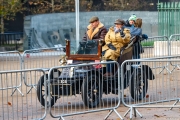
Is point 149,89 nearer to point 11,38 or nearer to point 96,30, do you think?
point 96,30

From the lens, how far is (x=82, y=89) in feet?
33.0

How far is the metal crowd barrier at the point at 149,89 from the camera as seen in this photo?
9.67 meters

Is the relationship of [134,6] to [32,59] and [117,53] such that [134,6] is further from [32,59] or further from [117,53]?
[117,53]

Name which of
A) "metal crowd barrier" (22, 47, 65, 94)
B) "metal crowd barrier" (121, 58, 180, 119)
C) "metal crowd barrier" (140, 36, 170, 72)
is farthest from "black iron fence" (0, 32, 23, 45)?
"metal crowd barrier" (121, 58, 180, 119)

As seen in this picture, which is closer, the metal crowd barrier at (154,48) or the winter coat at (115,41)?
the winter coat at (115,41)

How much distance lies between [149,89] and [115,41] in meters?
1.35

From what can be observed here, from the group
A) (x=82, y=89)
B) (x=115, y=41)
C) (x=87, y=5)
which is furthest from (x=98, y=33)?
(x=87, y=5)

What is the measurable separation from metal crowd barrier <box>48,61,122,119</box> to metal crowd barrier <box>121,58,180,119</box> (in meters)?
0.25

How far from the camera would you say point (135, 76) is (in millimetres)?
9969

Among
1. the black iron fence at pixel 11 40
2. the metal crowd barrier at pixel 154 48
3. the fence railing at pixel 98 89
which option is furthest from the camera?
the black iron fence at pixel 11 40

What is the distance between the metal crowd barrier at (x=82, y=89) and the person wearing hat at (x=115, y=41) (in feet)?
2.18

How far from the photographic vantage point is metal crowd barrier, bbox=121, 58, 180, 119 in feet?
31.7


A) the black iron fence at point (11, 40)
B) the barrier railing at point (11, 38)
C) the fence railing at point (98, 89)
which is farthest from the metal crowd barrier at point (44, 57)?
the barrier railing at point (11, 38)

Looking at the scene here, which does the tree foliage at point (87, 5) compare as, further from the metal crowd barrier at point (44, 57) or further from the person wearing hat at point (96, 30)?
the person wearing hat at point (96, 30)
